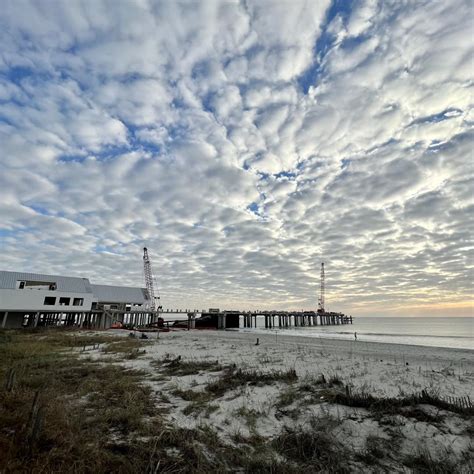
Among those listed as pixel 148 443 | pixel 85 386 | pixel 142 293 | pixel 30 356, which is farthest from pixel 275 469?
pixel 142 293

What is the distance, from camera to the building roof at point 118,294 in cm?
7881

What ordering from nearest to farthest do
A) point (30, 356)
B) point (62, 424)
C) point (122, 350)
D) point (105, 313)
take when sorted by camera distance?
point (62, 424) → point (30, 356) → point (122, 350) → point (105, 313)

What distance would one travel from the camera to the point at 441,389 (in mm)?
12758

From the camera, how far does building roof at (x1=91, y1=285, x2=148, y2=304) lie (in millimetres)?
78812

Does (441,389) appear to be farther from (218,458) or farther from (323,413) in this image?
(218,458)

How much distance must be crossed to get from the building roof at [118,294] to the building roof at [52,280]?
24.9 ft

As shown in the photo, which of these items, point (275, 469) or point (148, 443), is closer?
point (275, 469)

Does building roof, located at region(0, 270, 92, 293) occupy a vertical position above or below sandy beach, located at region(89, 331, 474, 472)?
above

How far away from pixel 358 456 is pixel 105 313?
73.9 m

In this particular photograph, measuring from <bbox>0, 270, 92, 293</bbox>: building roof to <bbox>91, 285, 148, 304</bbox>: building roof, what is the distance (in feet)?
→ 24.9

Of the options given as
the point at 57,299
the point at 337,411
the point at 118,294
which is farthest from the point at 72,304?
the point at 337,411

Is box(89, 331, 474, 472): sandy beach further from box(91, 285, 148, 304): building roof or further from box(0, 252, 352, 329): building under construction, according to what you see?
box(91, 285, 148, 304): building roof

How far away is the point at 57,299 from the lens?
60.9m

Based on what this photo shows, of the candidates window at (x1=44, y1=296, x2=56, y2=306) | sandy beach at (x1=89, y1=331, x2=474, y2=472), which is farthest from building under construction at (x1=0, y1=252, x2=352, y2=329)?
sandy beach at (x1=89, y1=331, x2=474, y2=472)
